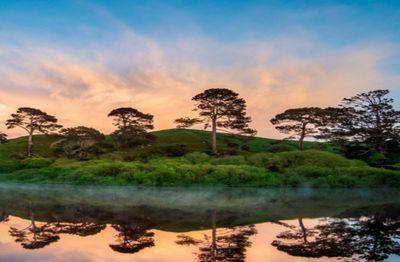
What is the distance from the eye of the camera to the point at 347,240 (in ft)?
36.4

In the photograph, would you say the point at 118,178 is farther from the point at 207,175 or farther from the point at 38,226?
the point at 38,226

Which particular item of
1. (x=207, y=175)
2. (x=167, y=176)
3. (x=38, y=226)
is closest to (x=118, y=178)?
(x=167, y=176)

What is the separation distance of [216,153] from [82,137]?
53.7ft

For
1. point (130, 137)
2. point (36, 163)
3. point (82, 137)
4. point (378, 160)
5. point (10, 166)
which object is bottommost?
point (10, 166)

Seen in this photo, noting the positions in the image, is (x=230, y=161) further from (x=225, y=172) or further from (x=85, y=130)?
(x=85, y=130)

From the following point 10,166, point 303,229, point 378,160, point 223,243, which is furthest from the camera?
point 378,160

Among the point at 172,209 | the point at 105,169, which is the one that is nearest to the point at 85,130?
the point at 105,169

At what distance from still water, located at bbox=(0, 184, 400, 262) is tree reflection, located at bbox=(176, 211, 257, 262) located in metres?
0.02

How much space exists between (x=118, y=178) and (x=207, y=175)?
7.34m

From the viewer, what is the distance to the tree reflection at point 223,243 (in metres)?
9.10

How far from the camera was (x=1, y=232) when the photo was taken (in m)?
12.4

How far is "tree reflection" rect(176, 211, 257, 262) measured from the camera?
910cm

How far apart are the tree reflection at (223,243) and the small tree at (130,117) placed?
138ft

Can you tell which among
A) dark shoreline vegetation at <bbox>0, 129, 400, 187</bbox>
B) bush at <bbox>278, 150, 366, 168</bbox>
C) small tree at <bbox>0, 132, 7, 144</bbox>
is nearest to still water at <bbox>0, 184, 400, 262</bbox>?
dark shoreline vegetation at <bbox>0, 129, 400, 187</bbox>
